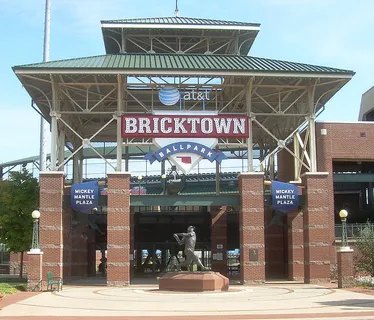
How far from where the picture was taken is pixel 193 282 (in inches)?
1164

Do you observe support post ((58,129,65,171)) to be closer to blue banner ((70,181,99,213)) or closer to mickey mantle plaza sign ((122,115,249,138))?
blue banner ((70,181,99,213))

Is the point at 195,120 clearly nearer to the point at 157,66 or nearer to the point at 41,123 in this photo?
the point at 157,66

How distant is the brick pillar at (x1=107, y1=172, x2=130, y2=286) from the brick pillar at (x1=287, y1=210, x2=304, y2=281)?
1129cm

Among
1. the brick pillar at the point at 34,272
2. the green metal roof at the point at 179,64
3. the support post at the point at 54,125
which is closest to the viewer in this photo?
the brick pillar at the point at 34,272

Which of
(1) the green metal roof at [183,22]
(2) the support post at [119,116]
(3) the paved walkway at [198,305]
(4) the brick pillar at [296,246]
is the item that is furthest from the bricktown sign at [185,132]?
(3) the paved walkway at [198,305]

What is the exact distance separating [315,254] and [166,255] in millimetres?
16750

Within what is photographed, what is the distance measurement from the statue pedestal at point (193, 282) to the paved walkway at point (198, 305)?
0.68m

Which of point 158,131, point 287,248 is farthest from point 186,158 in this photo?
point 287,248

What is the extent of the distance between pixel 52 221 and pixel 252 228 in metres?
11.4

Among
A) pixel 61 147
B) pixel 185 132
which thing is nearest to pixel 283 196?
pixel 185 132

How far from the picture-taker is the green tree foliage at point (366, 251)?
117ft

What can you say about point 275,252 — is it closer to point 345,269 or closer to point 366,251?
point 366,251

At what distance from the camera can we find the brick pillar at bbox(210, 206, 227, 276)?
146ft

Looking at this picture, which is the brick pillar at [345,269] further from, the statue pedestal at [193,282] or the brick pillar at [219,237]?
the brick pillar at [219,237]
